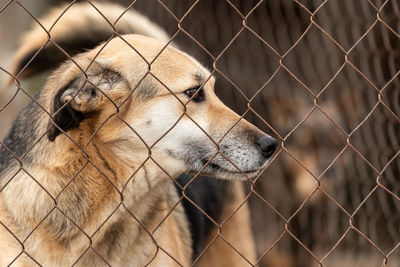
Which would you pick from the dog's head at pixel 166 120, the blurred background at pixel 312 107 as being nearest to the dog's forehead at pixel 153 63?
the dog's head at pixel 166 120

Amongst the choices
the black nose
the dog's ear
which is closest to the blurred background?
the black nose

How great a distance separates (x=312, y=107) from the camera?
5254 millimetres

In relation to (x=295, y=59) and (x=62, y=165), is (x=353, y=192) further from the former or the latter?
(x=62, y=165)

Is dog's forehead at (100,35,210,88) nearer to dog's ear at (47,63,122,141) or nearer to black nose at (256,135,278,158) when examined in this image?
dog's ear at (47,63,122,141)

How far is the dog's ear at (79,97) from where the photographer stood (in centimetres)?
261

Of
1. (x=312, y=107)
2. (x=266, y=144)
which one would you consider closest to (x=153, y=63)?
(x=266, y=144)

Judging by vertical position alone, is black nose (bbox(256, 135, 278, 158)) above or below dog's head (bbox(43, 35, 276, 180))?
above

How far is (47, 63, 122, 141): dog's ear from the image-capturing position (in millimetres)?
2605

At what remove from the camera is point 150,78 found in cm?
289

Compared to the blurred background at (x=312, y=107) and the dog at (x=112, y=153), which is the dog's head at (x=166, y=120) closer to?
the dog at (x=112, y=153)

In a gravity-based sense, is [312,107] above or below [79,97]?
below

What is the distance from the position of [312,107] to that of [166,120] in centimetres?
264

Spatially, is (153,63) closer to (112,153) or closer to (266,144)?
(112,153)

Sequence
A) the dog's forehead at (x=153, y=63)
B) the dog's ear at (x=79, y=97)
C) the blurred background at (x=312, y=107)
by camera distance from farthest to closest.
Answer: the blurred background at (x=312, y=107) < the dog's forehead at (x=153, y=63) < the dog's ear at (x=79, y=97)
